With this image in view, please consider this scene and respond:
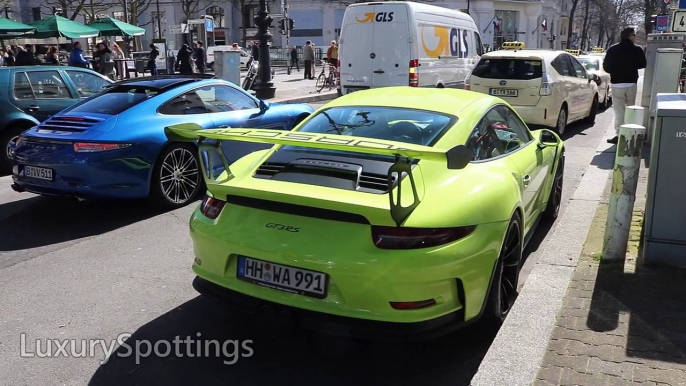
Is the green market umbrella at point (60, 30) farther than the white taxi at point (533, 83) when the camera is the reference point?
Yes

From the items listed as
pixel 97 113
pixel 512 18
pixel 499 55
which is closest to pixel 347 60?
pixel 499 55

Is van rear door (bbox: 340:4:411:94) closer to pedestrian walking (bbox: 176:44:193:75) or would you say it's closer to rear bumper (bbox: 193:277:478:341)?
pedestrian walking (bbox: 176:44:193:75)

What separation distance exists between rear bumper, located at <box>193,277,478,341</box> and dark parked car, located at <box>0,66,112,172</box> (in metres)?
7.18

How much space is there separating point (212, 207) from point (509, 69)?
8.98m

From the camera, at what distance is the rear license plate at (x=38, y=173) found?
20.4 feet

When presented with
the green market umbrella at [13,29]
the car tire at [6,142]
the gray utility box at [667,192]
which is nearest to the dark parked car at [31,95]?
the car tire at [6,142]

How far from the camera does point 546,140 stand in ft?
18.1

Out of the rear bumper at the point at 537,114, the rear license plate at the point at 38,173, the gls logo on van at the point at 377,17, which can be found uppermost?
the gls logo on van at the point at 377,17

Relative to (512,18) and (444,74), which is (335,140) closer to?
(444,74)

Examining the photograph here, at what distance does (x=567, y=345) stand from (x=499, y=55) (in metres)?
9.03

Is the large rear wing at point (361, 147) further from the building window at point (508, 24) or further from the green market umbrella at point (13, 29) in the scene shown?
the building window at point (508, 24)

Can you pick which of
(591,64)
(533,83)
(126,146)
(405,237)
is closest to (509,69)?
(533,83)

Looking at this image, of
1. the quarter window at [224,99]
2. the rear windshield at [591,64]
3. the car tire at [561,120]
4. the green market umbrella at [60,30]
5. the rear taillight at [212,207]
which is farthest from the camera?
the green market umbrella at [60,30]

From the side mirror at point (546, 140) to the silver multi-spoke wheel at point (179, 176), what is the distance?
12.5 ft
